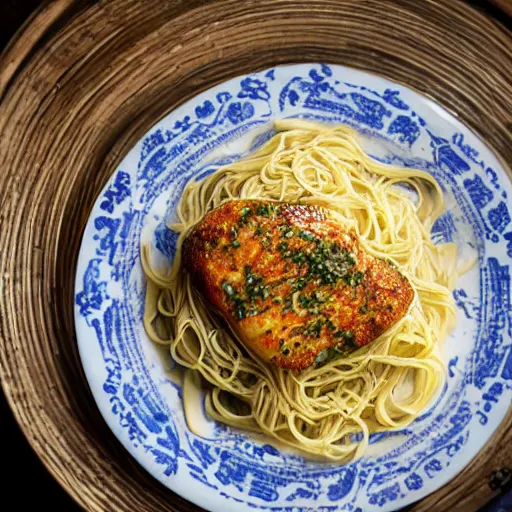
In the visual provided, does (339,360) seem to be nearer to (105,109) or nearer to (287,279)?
(287,279)

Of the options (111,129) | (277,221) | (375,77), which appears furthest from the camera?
(111,129)

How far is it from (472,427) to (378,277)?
86cm

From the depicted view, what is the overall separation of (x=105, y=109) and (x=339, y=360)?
163 centimetres

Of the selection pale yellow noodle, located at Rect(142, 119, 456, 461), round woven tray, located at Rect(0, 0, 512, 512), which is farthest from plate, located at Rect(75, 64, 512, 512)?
round woven tray, located at Rect(0, 0, 512, 512)

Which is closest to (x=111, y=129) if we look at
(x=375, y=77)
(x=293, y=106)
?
(x=293, y=106)

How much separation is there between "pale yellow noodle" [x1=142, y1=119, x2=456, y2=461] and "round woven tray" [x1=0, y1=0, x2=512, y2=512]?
0.45 meters

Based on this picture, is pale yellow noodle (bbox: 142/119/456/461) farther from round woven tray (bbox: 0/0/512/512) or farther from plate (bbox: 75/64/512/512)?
round woven tray (bbox: 0/0/512/512)

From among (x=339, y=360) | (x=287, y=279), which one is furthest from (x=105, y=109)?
(x=339, y=360)

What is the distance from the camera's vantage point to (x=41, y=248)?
11.5ft

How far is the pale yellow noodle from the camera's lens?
11.0ft

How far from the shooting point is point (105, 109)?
11.6ft

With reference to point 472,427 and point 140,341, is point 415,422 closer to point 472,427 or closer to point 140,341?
point 472,427

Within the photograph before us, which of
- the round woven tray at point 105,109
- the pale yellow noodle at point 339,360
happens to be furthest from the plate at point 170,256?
the round woven tray at point 105,109

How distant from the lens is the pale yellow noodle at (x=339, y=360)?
11.0ft
